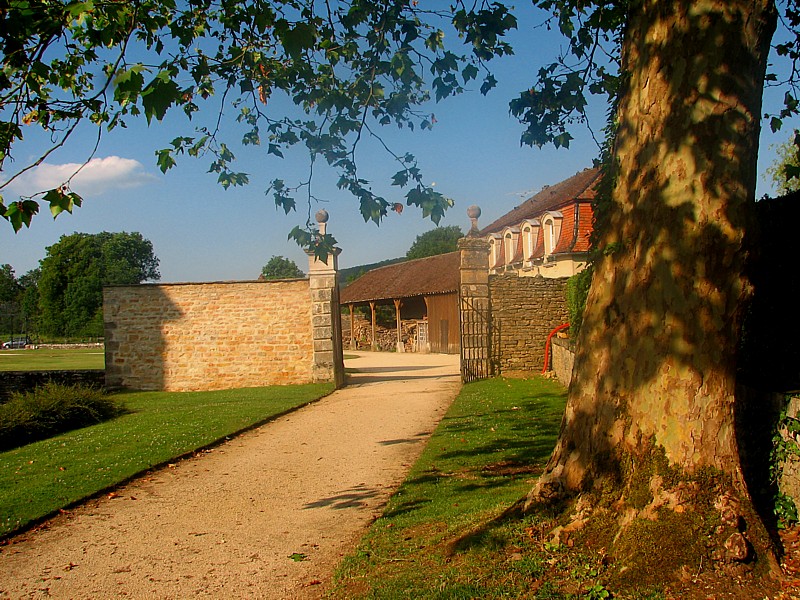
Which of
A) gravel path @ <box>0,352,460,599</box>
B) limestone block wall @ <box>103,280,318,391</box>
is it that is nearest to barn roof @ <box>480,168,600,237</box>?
limestone block wall @ <box>103,280,318,391</box>

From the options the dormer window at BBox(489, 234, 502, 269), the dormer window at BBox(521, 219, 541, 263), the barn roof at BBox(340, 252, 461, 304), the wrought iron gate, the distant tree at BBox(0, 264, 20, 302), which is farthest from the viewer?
the distant tree at BBox(0, 264, 20, 302)

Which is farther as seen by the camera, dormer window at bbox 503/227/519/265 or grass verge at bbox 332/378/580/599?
dormer window at bbox 503/227/519/265

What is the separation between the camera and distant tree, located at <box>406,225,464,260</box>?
70.9 m

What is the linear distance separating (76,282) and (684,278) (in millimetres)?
62817

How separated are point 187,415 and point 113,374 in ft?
20.8

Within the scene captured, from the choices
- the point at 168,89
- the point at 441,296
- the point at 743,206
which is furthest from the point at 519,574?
the point at 441,296

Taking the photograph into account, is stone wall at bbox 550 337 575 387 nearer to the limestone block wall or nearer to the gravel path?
the gravel path

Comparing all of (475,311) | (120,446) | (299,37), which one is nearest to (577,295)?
(475,311)

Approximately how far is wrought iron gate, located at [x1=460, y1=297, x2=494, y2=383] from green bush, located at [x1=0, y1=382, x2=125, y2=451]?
7.85 meters

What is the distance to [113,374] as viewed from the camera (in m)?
17.1

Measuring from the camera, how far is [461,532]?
4355mm

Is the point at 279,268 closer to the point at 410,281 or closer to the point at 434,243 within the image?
the point at 434,243

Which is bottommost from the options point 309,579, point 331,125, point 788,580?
point 309,579

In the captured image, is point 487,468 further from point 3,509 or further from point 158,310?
point 158,310
